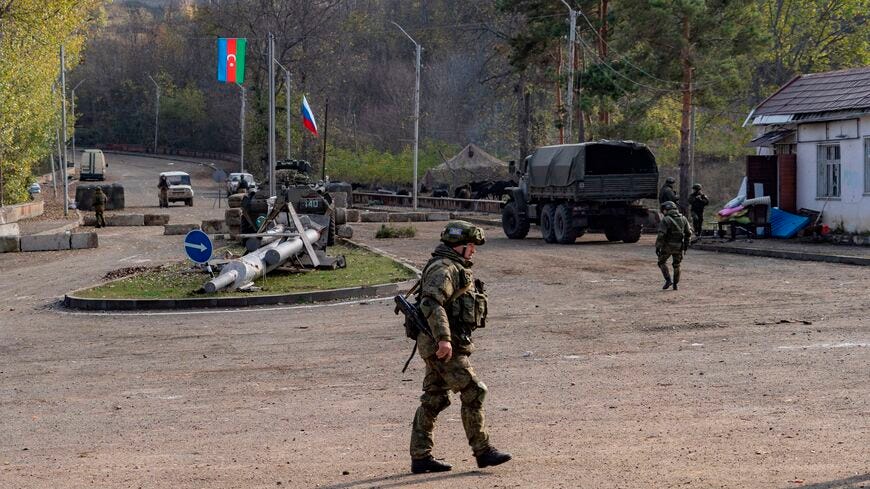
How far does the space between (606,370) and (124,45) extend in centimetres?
16278

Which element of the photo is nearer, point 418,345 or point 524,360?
point 418,345

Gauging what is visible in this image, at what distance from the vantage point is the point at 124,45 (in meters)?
166

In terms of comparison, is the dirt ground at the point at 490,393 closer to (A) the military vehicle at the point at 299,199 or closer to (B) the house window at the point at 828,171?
(A) the military vehicle at the point at 299,199

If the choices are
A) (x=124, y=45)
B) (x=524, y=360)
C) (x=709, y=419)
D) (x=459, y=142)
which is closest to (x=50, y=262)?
(x=524, y=360)

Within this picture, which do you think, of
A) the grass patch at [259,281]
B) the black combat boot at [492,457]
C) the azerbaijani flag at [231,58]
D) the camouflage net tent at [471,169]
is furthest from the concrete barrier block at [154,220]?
the black combat boot at [492,457]

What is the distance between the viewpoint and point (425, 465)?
7.88 m

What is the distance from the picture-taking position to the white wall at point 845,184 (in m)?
30.3

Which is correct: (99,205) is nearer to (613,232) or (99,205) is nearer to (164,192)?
(613,232)

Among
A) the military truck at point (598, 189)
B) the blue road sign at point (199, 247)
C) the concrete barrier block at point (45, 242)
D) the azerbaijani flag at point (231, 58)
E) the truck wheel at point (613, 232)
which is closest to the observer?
the blue road sign at point (199, 247)

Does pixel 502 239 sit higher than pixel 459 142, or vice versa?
pixel 459 142

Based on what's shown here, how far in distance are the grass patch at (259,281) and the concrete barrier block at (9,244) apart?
879 centimetres

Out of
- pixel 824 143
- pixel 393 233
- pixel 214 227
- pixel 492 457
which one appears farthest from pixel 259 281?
pixel 214 227

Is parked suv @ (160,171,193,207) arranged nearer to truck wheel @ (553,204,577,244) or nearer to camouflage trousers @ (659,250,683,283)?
truck wheel @ (553,204,577,244)

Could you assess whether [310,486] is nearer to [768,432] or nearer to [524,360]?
[768,432]
